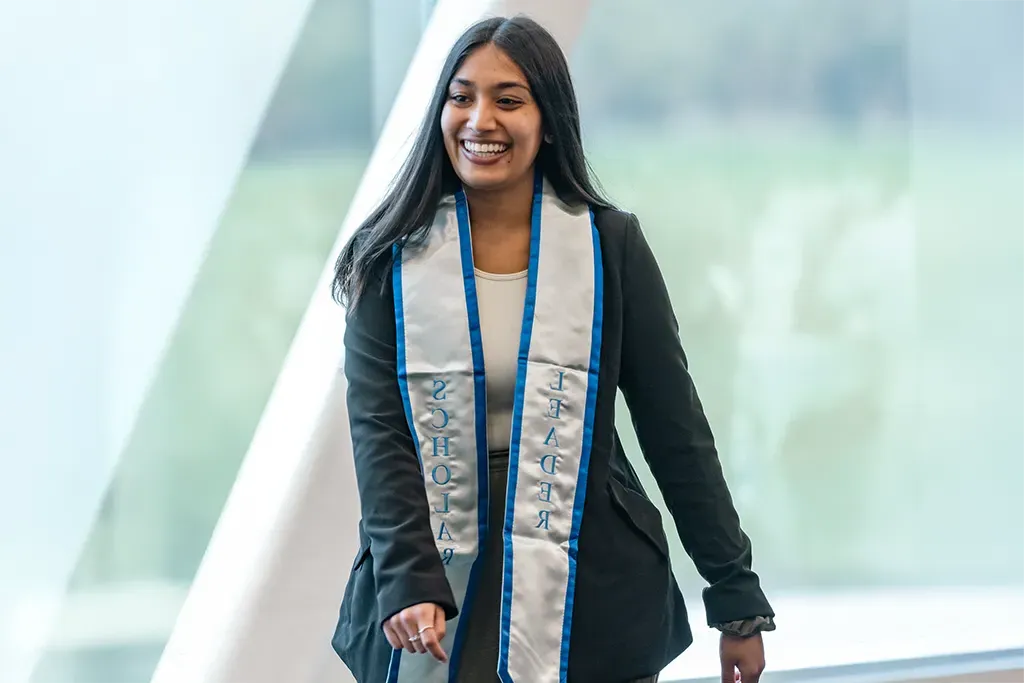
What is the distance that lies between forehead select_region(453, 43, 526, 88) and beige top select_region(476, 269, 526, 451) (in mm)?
286

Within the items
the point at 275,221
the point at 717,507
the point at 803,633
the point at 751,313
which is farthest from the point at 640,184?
the point at 717,507

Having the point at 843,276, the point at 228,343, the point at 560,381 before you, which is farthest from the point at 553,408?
the point at 843,276

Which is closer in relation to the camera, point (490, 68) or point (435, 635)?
point (435, 635)

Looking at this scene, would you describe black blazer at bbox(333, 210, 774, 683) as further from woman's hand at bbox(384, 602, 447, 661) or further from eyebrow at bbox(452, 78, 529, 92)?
eyebrow at bbox(452, 78, 529, 92)

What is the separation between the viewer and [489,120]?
1.71 meters

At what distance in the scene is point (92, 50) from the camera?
121 inches

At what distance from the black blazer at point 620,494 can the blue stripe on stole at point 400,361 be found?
12mm

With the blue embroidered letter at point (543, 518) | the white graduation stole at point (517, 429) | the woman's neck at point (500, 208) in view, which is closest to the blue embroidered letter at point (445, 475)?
the white graduation stole at point (517, 429)

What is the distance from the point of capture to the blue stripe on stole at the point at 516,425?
164 cm

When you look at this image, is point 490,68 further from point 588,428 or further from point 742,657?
point 742,657

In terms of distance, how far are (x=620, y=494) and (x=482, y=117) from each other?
583mm

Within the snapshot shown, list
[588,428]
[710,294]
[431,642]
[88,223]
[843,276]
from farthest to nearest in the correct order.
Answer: [843,276] < [710,294] < [88,223] < [588,428] < [431,642]

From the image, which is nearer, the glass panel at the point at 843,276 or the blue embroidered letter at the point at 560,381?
the blue embroidered letter at the point at 560,381

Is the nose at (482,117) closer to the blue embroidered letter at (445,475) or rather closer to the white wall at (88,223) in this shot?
the blue embroidered letter at (445,475)
